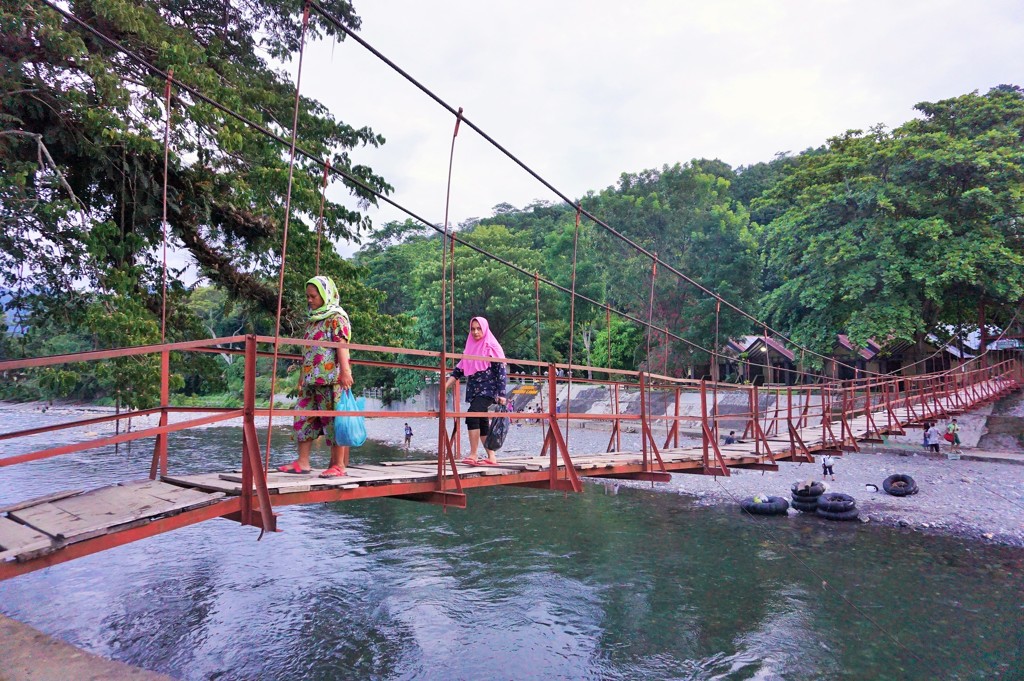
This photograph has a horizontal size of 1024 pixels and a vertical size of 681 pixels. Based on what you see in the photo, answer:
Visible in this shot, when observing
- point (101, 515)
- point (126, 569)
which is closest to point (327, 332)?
point (101, 515)

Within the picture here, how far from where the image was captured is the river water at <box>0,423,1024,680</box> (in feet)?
26.0

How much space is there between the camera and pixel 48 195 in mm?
6855

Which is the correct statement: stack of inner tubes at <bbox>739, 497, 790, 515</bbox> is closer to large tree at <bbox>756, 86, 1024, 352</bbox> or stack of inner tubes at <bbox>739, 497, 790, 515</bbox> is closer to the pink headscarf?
large tree at <bbox>756, 86, 1024, 352</bbox>

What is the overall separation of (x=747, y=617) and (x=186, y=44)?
33.2 ft

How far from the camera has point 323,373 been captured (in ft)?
12.8

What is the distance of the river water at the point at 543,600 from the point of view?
7918mm

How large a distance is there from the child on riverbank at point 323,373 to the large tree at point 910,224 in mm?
17284

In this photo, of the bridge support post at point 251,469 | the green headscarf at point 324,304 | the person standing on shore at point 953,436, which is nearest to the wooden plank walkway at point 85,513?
the bridge support post at point 251,469

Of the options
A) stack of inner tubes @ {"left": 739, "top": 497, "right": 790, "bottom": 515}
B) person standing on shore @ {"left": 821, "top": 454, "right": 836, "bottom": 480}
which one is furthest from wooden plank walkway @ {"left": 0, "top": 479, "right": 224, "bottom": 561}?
person standing on shore @ {"left": 821, "top": 454, "right": 836, "bottom": 480}

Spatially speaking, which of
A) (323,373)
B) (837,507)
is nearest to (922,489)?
(837,507)

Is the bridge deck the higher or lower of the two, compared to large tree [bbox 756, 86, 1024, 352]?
lower

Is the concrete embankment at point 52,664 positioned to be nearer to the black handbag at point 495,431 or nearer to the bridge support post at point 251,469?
the black handbag at point 495,431

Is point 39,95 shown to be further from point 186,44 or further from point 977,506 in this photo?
point 977,506

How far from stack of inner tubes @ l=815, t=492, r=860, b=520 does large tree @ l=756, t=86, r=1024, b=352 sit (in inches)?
208
